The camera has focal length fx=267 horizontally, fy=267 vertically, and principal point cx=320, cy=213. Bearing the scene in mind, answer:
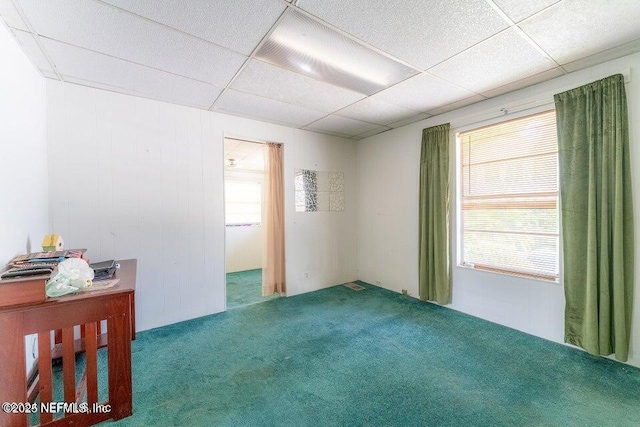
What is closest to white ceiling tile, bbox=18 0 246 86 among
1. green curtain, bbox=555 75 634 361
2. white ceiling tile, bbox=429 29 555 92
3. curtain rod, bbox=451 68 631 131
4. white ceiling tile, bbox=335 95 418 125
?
white ceiling tile, bbox=335 95 418 125

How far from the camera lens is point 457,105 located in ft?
10.2

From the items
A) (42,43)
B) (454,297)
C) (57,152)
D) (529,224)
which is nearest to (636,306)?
(529,224)

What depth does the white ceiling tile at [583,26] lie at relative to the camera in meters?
1.59

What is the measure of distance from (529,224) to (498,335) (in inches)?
45.3

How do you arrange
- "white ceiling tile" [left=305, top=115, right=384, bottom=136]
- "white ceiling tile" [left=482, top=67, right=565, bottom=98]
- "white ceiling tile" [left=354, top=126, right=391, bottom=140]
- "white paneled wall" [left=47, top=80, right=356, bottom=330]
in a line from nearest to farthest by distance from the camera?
"white ceiling tile" [left=482, top=67, right=565, bottom=98] < "white paneled wall" [left=47, top=80, right=356, bottom=330] < "white ceiling tile" [left=305, top=115, right=384, bottom=136] < "white ceiling tile" [left=354, top=126, right=391, bottom=140]

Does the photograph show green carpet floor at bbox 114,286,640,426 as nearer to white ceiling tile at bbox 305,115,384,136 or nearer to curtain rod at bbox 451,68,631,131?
curtain rod at bbox 451,68,631,131

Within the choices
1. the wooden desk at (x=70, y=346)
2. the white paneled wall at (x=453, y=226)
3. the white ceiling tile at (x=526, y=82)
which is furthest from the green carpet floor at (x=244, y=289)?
the white ceiling tile at (x=526, y=82)

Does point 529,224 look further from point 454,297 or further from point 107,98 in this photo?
point 107,98

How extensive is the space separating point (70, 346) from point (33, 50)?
2110 mm

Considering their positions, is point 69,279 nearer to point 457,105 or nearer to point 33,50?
point 33,50

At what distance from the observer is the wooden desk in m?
1.35

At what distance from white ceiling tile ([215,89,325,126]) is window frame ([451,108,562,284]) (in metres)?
1.73

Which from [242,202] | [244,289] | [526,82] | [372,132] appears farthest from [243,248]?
[526,82]

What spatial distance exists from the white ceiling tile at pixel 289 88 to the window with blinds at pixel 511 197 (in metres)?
1.58
